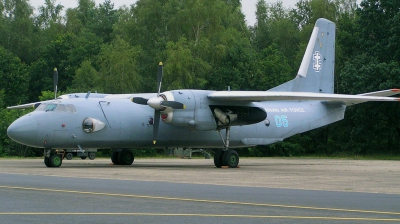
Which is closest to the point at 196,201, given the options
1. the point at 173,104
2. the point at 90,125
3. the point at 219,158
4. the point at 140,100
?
the point at 173,104

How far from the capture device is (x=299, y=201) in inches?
488

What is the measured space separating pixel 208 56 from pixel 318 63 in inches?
1081

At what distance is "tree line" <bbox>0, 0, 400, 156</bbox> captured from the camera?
158 ft

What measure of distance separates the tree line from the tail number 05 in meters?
16.7

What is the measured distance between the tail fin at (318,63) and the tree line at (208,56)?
12615 millimetres

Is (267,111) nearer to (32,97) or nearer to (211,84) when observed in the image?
(211,84)

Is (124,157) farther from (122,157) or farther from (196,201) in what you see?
(196,201)

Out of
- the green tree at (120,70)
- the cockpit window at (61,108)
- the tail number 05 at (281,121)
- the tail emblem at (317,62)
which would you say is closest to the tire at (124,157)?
the cockpit window at (61,108)

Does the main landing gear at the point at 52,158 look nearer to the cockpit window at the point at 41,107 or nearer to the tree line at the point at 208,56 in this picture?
the cockpit window at the point at 41,107

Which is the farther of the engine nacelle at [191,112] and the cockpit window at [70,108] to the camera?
the engine nacelle at [191,112]

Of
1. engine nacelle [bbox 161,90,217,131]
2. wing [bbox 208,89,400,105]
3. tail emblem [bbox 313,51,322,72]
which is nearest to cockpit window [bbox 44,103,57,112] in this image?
engine nacelle [bbox 161,90,217,131]

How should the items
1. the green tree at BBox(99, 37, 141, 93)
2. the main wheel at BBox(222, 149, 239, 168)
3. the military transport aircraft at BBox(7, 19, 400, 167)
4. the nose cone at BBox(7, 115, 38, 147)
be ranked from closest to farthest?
the nose cone at BBox(7, 115, 38, 147)
the military transport aircraft at BBox(7, 19, 400, 167)
the main wheel at BBox(222, 149, 239, 168)
the green tree at BBox(99, 37, 141, 93)

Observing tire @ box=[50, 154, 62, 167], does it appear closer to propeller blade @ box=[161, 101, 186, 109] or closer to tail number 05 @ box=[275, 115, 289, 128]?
propeller blade @ box=[161, 101, 186, 109]

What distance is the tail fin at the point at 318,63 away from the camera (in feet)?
107
